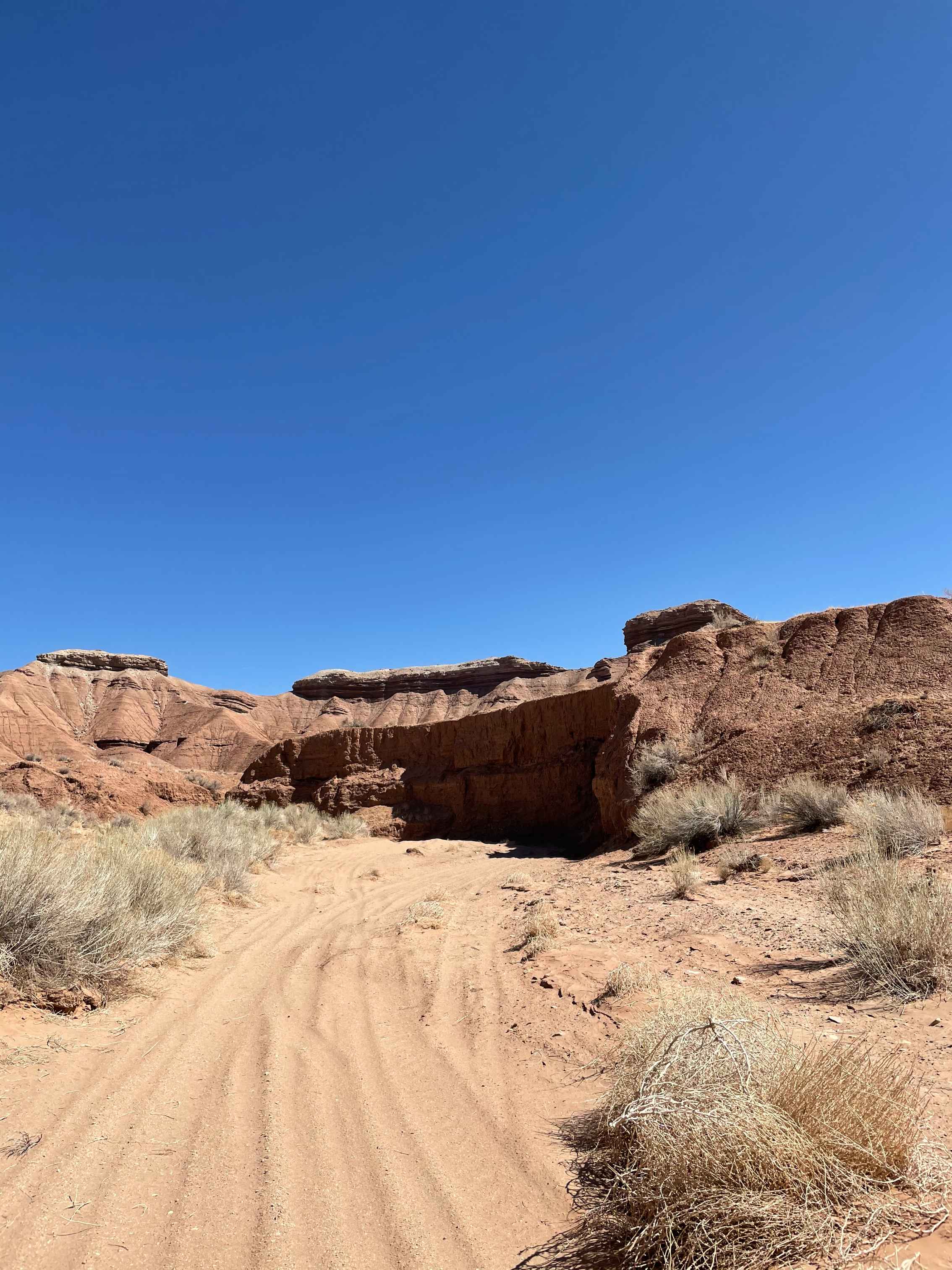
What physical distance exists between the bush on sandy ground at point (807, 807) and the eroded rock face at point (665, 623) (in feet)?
106

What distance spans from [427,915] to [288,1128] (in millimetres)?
5220

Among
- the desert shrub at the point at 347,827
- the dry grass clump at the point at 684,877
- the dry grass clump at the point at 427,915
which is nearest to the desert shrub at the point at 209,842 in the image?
the dry grass clump at the point at 427,915

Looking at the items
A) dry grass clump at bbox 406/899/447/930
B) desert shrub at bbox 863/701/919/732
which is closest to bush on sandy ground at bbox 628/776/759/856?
desert shrub at bbox 863/701/919/732

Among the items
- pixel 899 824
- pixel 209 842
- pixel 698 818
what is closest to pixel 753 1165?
pixel 899 824

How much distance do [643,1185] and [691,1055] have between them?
572mm

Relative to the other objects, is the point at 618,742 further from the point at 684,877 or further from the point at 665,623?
the point at 665,623

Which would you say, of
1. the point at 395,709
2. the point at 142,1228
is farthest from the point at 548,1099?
the point at 395,709

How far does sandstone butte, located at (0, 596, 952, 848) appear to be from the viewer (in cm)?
1376

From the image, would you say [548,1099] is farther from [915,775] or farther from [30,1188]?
[915,775]

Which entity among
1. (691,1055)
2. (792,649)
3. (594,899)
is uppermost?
(792,649)

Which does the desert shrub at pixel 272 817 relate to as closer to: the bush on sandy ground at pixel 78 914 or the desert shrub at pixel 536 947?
the bush on sandy ground at pixel 78 914

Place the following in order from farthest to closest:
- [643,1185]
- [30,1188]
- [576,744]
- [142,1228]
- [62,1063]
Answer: [576,744]
[62,1063]
[30,1188]
[142,1228]
[643,1185]

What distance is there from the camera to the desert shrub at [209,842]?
428 inches

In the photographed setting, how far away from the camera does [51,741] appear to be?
42344 millimetres
